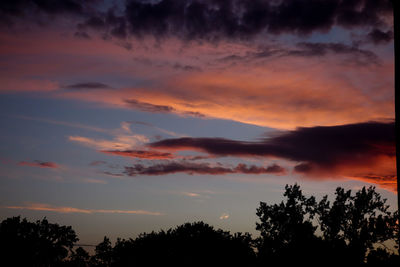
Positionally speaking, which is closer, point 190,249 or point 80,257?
point 190,249

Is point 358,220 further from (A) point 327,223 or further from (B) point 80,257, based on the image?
(B) point 80,257

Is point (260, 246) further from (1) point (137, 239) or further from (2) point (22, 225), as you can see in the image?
(2) point (22, 225)

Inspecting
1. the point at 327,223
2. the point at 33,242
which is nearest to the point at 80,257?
the point at 33,242

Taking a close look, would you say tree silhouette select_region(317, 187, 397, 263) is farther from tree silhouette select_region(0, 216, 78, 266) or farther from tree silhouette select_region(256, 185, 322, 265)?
tree silhouette select_region(0, 216, 78, 266)

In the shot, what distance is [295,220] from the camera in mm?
69250

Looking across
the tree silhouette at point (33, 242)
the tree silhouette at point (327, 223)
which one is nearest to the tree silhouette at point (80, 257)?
the tree silhouette at point (33, 242)

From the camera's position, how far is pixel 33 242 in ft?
266

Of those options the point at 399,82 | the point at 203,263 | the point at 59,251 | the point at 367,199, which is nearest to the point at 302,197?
the point at 367,199

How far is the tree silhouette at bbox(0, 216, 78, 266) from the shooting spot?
247ft

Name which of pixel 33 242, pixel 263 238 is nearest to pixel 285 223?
pixel 263 238

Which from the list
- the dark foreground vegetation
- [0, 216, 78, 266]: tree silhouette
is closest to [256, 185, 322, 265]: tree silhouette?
the dark foreground vegetation

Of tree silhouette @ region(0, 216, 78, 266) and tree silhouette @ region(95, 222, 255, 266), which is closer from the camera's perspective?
tree silhouette @ region(95, 222, 255, 266)

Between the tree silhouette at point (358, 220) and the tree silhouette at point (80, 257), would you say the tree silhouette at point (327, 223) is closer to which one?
the tree silhouette at point (358, 220)

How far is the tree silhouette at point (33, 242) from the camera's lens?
247 ft
